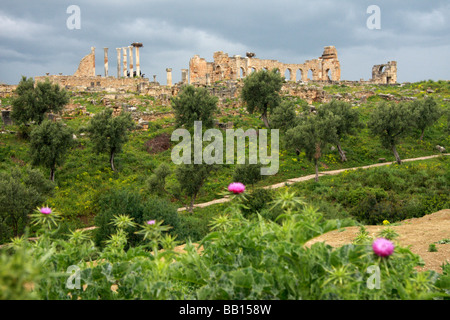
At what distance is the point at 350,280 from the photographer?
311cm

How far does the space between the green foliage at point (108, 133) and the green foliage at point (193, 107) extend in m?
6.35

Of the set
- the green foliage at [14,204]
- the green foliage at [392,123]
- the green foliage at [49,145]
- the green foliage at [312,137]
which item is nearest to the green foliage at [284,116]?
the green foliage at [312,137]

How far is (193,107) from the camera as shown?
33.4 meters

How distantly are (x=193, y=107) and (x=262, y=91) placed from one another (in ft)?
25.1

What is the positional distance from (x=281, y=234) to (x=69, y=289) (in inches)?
81.5

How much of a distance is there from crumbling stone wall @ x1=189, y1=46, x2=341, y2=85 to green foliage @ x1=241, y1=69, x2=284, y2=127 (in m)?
19.6

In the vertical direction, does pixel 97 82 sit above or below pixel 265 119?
above

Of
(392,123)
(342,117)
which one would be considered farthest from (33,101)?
(392,123)

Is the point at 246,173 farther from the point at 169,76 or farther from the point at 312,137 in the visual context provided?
the point at 169,76

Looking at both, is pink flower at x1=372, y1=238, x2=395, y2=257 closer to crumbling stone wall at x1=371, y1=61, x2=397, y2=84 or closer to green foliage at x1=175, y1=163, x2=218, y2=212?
green foliage at x1=175, y1=163, x2=218, y2=212

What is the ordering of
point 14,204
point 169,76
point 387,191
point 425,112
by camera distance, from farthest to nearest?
point 169,76 → point 425,112 → point 387,191 → point 14,204

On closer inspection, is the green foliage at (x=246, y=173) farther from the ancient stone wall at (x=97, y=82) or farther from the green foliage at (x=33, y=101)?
the ancient stone wall at (x=97, y=82)

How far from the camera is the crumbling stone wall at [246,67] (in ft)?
202
